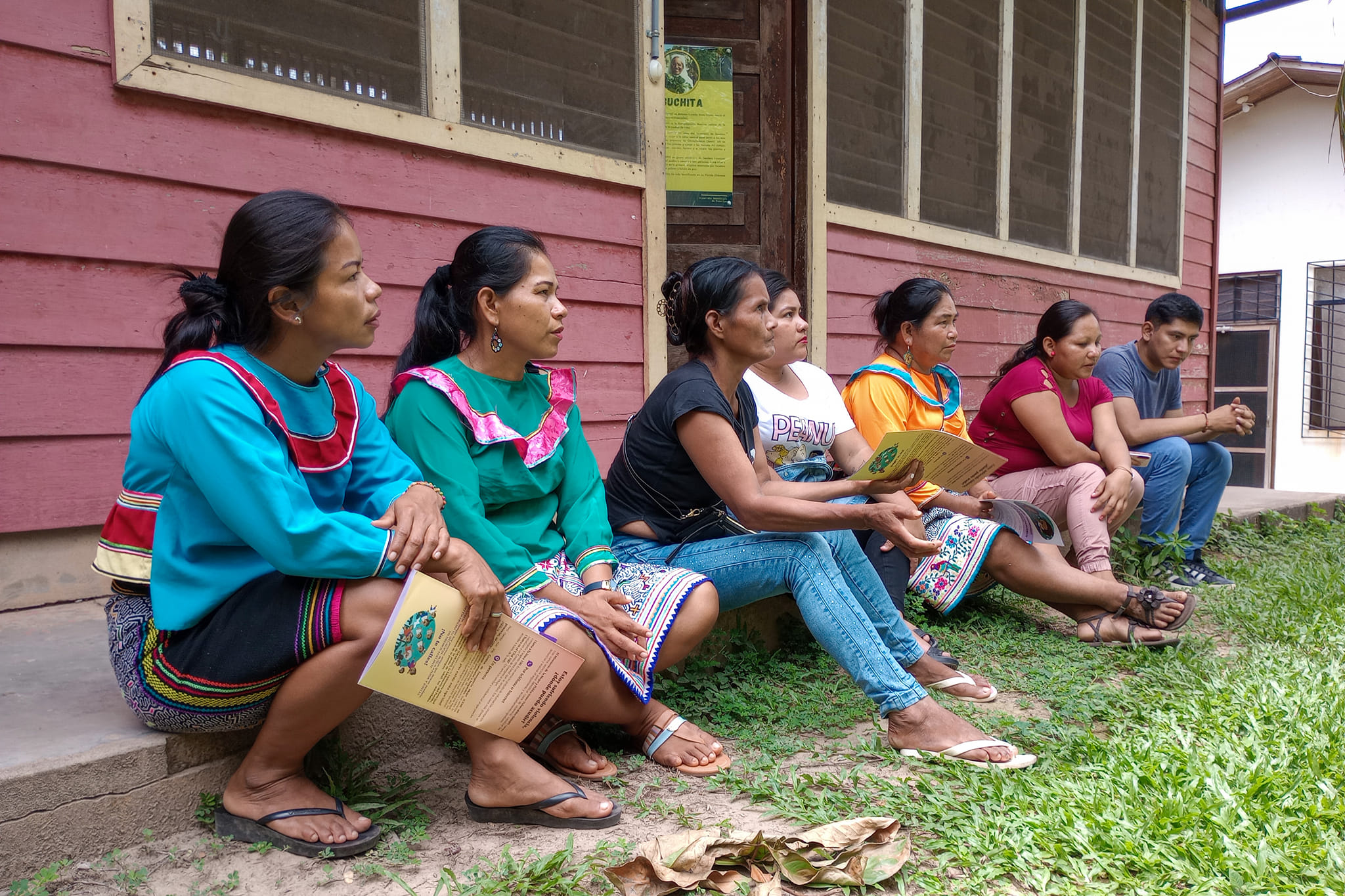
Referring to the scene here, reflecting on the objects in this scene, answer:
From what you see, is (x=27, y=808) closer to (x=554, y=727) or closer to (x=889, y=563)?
(x=554, y=727)

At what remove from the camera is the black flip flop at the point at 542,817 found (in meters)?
2.02

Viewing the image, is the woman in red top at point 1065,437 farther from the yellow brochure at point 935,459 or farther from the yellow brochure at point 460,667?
the yellow brochure at point 460,667

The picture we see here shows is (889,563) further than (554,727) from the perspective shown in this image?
Yes

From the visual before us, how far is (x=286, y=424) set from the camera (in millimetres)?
1896

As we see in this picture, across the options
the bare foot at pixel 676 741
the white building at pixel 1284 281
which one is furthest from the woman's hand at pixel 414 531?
the white building at pixel 1284 281

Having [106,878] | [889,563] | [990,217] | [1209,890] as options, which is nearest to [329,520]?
[106,878]

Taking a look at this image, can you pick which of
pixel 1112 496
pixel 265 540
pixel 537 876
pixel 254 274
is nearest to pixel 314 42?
pixel 254 274

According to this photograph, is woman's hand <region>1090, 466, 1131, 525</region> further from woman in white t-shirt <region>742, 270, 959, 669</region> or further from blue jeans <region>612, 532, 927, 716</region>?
blue jeans <region>612, 532, 927, 716</region>

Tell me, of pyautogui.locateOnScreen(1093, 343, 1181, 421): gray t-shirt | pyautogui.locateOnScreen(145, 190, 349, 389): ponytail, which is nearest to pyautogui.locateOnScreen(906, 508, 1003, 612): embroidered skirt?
pyautogui.locateOnScreen(1093, 343, 1181, 421): gray t-shirt

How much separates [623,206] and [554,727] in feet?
8.30

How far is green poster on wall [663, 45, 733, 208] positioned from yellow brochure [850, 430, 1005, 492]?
2281 mm

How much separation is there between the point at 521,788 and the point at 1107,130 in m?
7.09

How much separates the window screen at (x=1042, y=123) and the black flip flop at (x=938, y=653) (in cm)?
391

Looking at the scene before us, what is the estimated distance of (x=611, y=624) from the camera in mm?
2227
